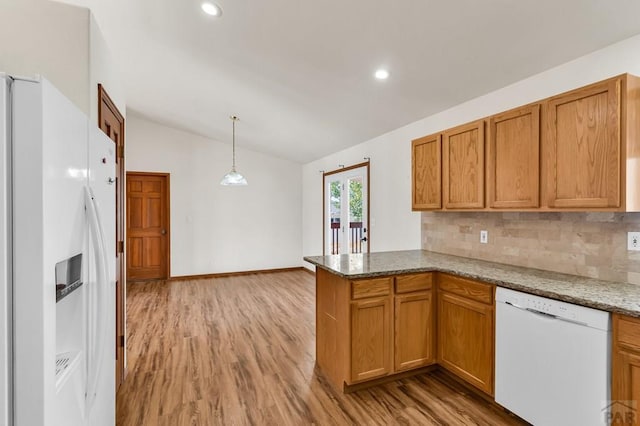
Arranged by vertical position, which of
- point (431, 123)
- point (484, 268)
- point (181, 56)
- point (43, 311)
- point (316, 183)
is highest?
point (181, 56)

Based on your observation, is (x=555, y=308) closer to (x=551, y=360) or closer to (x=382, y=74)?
(x=551, y=360)

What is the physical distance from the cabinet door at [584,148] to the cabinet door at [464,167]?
0.53 metres

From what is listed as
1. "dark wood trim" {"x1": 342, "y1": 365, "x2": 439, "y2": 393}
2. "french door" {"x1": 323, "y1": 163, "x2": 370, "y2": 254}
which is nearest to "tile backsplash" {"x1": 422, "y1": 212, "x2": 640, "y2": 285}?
"dark wood trim" {"x1": 342, "y1": 365, "x2": 439, "y2": 393}

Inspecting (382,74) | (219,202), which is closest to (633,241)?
(382,74)

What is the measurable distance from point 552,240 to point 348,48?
6.99 feet

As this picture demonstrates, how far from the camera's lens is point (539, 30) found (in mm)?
1987

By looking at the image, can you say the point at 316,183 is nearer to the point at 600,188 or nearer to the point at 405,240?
the point at 405,240

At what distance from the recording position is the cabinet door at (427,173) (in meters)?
2.98

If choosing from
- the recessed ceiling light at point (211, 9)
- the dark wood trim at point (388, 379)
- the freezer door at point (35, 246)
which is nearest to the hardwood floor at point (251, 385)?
the dark wood trim at point (388, 379)

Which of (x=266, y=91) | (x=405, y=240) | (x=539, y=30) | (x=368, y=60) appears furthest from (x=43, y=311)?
(x=405, y=240)

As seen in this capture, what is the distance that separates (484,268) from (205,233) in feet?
17.4

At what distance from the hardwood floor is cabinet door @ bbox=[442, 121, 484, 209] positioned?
1485 mm

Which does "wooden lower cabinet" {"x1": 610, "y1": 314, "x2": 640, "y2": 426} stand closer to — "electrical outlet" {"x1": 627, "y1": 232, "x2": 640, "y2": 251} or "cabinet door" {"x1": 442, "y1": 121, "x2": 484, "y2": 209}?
"electrical outlet" {"x1": 627, "y1": 232, "x2": 640, "y2": 251}

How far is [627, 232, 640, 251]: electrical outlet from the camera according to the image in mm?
1909
